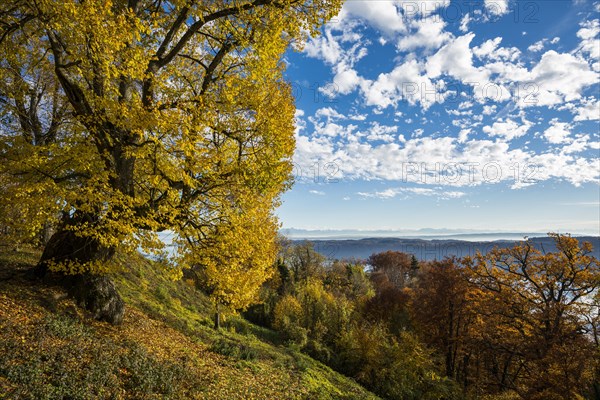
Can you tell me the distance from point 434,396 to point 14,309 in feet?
69.1

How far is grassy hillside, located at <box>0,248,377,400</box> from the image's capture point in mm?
6293

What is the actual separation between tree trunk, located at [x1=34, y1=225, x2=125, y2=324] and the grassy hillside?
39 centimetres

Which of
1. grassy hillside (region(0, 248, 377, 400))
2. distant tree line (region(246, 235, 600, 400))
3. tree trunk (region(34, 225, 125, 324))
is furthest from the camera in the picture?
distant tree line (region(246, 235, 600, 400))

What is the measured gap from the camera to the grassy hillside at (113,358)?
6293mm

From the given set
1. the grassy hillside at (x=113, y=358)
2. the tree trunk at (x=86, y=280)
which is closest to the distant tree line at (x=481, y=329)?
the grassy hillside at (x=113, y=358)

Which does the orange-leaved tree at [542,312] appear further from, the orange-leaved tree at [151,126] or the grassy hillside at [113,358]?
the orange-leaved tree at [151,126]

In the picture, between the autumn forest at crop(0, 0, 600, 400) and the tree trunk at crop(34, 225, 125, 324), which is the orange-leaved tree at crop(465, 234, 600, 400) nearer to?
the autumn forest at crop(0, 0, 600, 400)

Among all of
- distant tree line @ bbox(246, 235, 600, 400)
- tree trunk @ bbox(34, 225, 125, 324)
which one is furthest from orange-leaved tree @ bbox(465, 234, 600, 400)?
tree trunk @ bbox(34, 225, 125, 324)

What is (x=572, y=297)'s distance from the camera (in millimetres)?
18594

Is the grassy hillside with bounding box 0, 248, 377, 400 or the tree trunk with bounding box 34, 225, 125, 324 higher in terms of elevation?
the tree trunk with bounding box 34, 225, 125, 324

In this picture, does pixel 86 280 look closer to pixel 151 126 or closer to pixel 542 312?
pixel 151 126

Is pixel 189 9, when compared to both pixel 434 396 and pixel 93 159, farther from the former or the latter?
pixel 434 396

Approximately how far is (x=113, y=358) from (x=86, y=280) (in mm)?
3996

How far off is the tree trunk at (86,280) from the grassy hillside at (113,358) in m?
0.39
